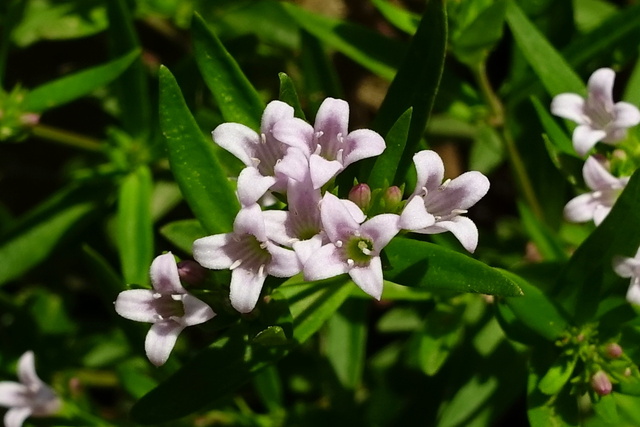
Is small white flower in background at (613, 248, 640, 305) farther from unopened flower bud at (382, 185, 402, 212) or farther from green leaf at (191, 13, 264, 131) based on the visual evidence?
green leaf at (191, 13, 264, 131)

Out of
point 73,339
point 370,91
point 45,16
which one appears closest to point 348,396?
point 73,339

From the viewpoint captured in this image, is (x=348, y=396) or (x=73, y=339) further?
(x=73, y=339)

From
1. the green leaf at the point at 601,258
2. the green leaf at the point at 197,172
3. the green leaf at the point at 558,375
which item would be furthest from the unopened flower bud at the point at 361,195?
the green leaf at the point at 558,375

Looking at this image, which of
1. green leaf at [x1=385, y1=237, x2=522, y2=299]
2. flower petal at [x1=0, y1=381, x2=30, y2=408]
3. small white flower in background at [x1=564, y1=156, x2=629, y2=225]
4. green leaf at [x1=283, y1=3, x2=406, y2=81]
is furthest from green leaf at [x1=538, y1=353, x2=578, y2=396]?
flower petal at [x1=0, y1=381, x2=30, y2=408]

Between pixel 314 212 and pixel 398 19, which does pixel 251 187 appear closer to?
pixel 314 212

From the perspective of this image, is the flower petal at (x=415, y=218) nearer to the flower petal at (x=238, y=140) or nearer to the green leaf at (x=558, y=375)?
the flower petal at (x=238, y=140)

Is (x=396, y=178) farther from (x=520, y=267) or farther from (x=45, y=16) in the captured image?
(x=45, y=16)
